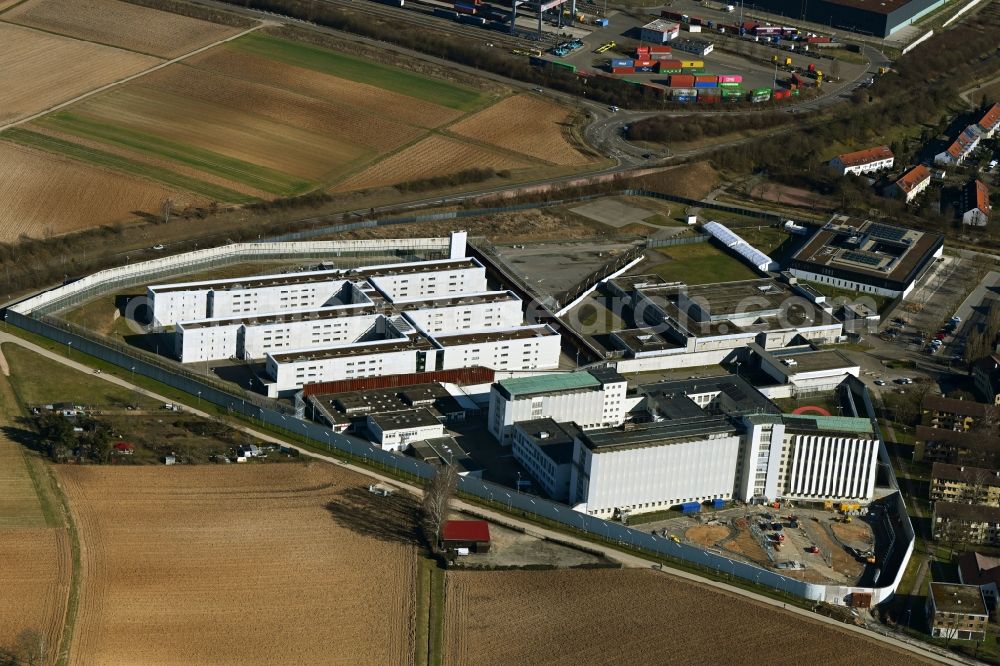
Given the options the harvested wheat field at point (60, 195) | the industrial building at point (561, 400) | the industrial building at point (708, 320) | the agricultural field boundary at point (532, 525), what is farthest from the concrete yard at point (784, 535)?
the harvested wheat field at point (60, 195)

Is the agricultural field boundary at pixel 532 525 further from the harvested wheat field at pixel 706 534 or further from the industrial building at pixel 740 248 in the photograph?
the industrial building at pixel 740 248

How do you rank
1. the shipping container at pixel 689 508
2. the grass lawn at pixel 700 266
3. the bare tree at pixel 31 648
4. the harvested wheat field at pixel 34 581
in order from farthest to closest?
the grass lawn at pixel 700 266
the shipping container at pixel 689 508
the harvested wheat field at pixel 34 581
the bare tree at pixel 31 648

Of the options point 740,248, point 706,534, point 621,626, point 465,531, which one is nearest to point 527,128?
point 740,248

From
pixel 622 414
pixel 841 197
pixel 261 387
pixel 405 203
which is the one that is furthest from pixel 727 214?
pixel 261 387

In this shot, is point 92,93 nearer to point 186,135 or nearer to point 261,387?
point 186,135

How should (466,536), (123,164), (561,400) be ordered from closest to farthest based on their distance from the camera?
(466,536)
(561,400)
(123,164)

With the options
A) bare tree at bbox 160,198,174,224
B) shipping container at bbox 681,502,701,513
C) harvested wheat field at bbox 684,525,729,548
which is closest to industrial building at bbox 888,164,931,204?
shipping container at bbox 681,502,701,513

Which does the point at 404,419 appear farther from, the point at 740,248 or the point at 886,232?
the point at 886,232

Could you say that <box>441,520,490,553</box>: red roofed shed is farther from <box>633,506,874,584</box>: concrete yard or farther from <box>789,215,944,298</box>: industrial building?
<box>789,215,944,298</box>: industrial building
